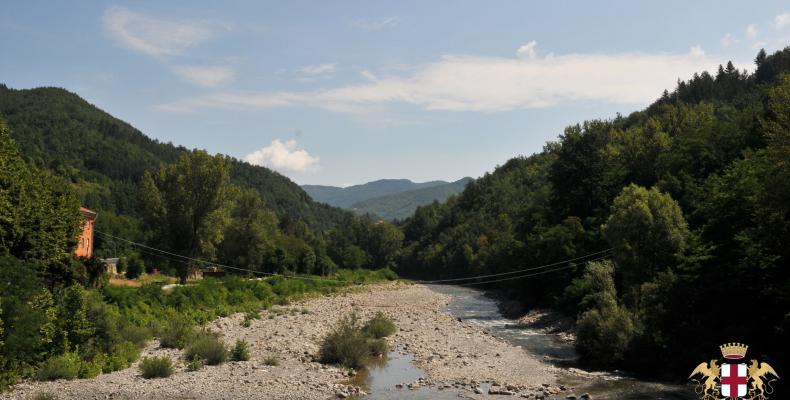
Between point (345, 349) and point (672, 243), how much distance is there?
63.6 feet

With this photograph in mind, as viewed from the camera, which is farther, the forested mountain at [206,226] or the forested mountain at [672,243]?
the forested mountain at [206,226]

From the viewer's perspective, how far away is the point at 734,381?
19.4m

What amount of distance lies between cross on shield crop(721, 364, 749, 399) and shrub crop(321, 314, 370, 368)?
16367 millimetres

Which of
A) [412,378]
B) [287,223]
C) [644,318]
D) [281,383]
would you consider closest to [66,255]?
[281,383]

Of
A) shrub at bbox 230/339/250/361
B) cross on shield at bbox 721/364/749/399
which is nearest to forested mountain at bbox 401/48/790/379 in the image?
cross on shield at bbox 721/364/749/399

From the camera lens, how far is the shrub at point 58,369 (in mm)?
24078

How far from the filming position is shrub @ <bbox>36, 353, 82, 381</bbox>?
948 inches

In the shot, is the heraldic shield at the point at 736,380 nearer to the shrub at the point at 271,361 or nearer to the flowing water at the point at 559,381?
the flowing water at the point at 559,381

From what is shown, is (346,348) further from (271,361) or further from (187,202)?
(187,202)

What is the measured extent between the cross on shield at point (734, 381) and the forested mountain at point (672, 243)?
4.28 metres

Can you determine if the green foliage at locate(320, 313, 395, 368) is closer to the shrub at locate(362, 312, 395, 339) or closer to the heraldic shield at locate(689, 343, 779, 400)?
the shrub at locate(362, 312, 395, 339)

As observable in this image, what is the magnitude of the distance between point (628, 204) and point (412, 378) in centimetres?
1901

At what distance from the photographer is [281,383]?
991 inches

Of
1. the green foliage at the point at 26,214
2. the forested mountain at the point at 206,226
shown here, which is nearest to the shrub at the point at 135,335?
the green foliage at the point at 26,214
